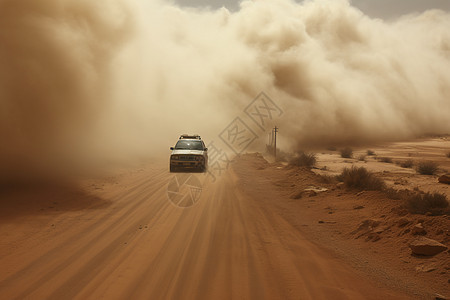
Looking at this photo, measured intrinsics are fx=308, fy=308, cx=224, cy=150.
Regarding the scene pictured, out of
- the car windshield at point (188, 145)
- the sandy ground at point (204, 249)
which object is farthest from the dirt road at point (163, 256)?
the car windshield at point (188, 145)

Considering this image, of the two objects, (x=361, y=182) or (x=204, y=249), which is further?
(x=361, y=182)

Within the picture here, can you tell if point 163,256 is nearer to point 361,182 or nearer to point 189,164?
point 361,182

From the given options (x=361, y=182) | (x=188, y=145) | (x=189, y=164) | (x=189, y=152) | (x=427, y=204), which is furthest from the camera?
(x=188, y=145)

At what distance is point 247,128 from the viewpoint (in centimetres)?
4203

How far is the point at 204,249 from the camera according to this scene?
5.25m

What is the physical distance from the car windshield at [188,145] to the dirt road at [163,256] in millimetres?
7657

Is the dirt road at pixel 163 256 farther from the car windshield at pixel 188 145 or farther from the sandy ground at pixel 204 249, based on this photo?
the car windshield at pixel 188 145

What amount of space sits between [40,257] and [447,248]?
6335 millimetres

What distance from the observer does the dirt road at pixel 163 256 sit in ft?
12.7

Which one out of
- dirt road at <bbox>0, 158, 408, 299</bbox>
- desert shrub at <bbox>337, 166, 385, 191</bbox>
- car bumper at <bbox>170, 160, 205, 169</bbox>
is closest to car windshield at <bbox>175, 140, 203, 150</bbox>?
car bumper at <bbox>170, 160, 205, 169</bbox>

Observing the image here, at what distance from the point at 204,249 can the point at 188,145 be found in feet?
36.5

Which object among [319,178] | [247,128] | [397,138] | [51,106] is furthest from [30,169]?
[397,138]

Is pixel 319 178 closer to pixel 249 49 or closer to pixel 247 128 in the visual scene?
pixel 247 128

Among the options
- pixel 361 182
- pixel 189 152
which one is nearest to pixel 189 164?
pixel 189 152
